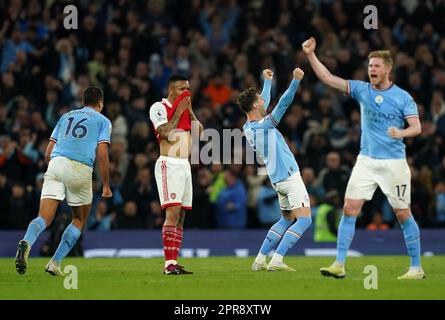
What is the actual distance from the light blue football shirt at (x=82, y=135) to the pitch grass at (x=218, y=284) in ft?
5.02

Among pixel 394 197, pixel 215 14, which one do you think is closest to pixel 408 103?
pixel 394 197

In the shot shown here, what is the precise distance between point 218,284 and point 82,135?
2.80 meters

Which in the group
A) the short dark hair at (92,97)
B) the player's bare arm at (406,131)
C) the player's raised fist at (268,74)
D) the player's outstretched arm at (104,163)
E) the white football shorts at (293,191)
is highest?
the player's raised fist at (268,74)

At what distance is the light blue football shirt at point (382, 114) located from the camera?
12.4 m

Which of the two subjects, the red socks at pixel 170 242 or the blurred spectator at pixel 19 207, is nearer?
the red socks at pixel 170 242

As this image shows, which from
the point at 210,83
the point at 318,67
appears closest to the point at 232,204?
the point at 210,83

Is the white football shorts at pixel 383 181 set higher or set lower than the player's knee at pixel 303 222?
higher

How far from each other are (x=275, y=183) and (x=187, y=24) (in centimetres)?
1138

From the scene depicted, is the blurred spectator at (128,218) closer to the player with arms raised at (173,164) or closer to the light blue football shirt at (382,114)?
the player with arms raised at (173,164)

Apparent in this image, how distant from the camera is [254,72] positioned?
23.4 metres

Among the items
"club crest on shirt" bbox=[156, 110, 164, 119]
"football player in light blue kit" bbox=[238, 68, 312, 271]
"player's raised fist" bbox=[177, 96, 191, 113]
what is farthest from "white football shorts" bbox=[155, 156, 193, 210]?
"football player in light blue kit" bbox=[238, 68, 312, 271]

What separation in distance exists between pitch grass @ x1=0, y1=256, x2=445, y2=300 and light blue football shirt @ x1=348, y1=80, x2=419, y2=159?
4.98 feet

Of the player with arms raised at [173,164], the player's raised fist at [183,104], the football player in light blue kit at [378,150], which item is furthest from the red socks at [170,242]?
the football player in light blue kit at [378,150]

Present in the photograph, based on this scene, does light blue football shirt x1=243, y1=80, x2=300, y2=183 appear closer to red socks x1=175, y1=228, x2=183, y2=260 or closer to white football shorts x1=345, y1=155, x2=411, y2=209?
red socks x1=175, y1=228, x2=183, y2=260
